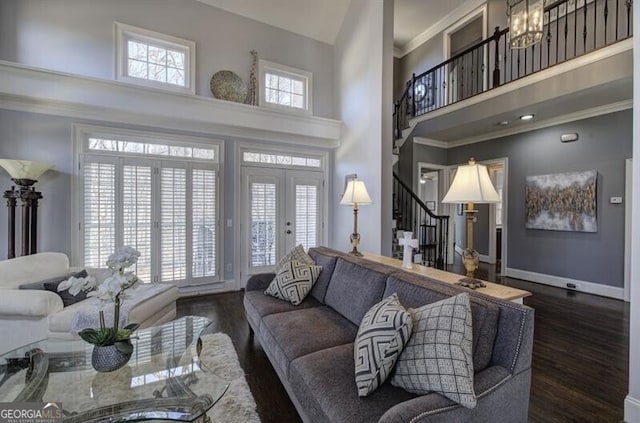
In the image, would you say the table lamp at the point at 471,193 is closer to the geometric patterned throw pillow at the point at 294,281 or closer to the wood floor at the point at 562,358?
the wood floor at the point at 562,358

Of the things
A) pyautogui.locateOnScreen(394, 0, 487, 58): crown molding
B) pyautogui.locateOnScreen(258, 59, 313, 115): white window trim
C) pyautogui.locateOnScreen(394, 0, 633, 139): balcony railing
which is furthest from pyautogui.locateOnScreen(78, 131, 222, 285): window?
pyautogui.locateOnScreen(394, 0, 487, 58): crown molding

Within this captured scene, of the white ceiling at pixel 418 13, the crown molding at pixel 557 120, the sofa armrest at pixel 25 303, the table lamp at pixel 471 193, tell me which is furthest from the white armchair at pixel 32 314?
the white ceiling at pixel 418 13

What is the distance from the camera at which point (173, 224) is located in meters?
4.21

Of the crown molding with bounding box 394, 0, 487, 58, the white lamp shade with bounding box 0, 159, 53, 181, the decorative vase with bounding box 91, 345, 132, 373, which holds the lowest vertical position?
the decorative vase with bounding box 91, 345, 132, 373

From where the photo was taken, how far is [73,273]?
2920 millimetres

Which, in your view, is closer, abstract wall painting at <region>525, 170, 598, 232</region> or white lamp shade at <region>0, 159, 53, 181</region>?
white lamp shade at <region>0, 159, 53, 181</region>

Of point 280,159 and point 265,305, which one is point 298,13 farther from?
point 265,305

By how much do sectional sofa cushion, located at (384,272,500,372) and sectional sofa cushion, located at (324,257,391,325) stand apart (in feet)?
0.36

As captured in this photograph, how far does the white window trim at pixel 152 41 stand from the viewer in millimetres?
3959

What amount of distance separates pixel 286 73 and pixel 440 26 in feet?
12.5

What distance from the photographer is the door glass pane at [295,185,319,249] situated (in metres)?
5.11

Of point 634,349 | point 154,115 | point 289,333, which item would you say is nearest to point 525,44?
point 634,349

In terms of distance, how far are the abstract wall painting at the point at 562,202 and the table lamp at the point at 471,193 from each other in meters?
3.95

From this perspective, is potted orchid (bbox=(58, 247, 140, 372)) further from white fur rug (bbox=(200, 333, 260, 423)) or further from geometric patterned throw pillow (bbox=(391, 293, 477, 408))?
geometric patterned throw pillow (bbox=(391, 293, 477, 408))
